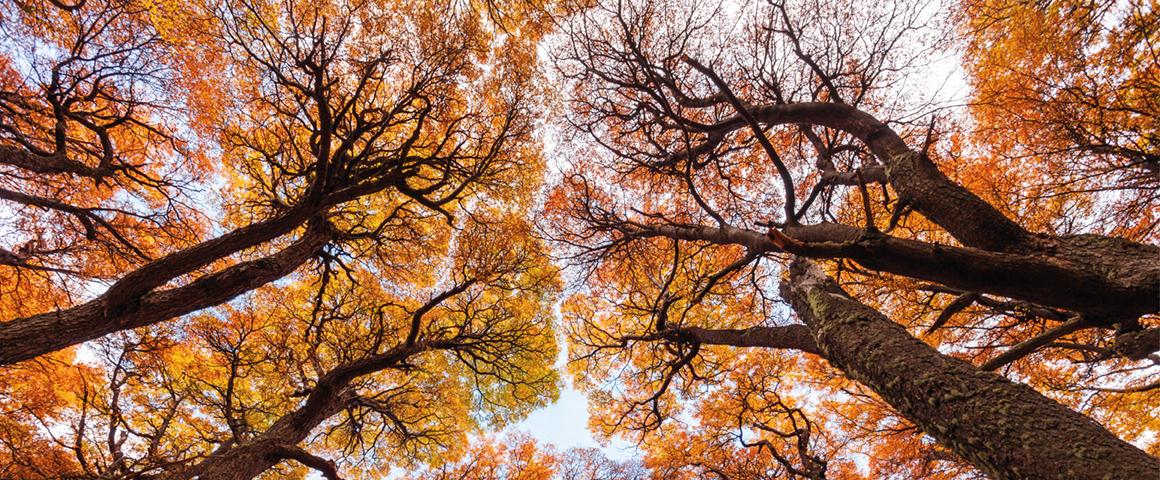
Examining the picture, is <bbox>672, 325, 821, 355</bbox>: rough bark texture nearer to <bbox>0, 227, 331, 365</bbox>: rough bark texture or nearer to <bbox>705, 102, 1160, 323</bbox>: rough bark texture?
<bbox>705, 102, 1160, 323</bbox>: rough bark texture

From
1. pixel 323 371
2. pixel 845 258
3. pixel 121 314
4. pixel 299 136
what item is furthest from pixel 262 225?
pixel 845 258

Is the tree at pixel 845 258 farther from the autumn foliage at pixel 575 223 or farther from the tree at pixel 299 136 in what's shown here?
the tree at pixel 299 136

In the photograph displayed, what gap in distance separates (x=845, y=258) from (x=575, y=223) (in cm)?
518

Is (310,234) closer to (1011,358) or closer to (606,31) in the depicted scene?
(606,31)

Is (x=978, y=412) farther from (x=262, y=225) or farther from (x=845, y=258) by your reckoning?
(x=262, y=225)

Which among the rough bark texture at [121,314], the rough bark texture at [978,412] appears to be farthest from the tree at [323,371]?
the rough bark texture at [978,412]

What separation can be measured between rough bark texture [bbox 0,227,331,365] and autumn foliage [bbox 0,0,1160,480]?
0.03m

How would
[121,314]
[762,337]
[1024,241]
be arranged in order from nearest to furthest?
[1024,241], [121,314], [762,337]

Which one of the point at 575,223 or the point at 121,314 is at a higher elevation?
the point at 575,223

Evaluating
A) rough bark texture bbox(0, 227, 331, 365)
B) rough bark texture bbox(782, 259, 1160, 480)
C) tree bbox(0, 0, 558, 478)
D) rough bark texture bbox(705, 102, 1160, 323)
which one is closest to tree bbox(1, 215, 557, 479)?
tree bbox(0, 0, 558, 478)

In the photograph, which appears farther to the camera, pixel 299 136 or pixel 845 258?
pixel 299 136

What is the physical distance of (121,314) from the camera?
12.1 feet

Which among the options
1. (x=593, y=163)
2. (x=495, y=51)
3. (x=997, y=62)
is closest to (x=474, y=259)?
(x=593, y=163)

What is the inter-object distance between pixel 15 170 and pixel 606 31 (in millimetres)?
10381
